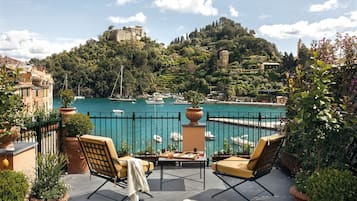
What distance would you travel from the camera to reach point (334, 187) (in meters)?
3.21

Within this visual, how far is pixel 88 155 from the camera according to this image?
15.5 feet

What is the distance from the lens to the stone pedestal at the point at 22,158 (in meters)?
3.84

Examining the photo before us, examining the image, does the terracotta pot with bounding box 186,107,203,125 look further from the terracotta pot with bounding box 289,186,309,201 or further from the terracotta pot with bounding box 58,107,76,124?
the terracotta pot with bounding box 289,186,309,201

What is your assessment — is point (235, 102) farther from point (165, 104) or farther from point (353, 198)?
point (353, 198)

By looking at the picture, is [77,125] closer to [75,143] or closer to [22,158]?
[75,143]

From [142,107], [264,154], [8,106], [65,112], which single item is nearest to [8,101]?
[8,106]

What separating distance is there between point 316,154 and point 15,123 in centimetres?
377

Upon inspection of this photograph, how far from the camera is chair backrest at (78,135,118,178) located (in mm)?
4391

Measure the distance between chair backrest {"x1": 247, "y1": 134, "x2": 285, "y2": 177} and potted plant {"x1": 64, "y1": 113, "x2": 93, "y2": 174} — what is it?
118 inches

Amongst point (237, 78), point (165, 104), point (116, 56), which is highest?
point (116, 56)

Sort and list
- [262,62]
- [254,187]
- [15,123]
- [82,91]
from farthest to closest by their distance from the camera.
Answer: [262,62], [82,91], [254,187], [15,123]

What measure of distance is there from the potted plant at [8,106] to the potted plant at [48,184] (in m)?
0.46

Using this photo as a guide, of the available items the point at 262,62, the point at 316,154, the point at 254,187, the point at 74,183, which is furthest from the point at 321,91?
the point at 262,62

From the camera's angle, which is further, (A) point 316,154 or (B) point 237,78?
(B) point 237,78
